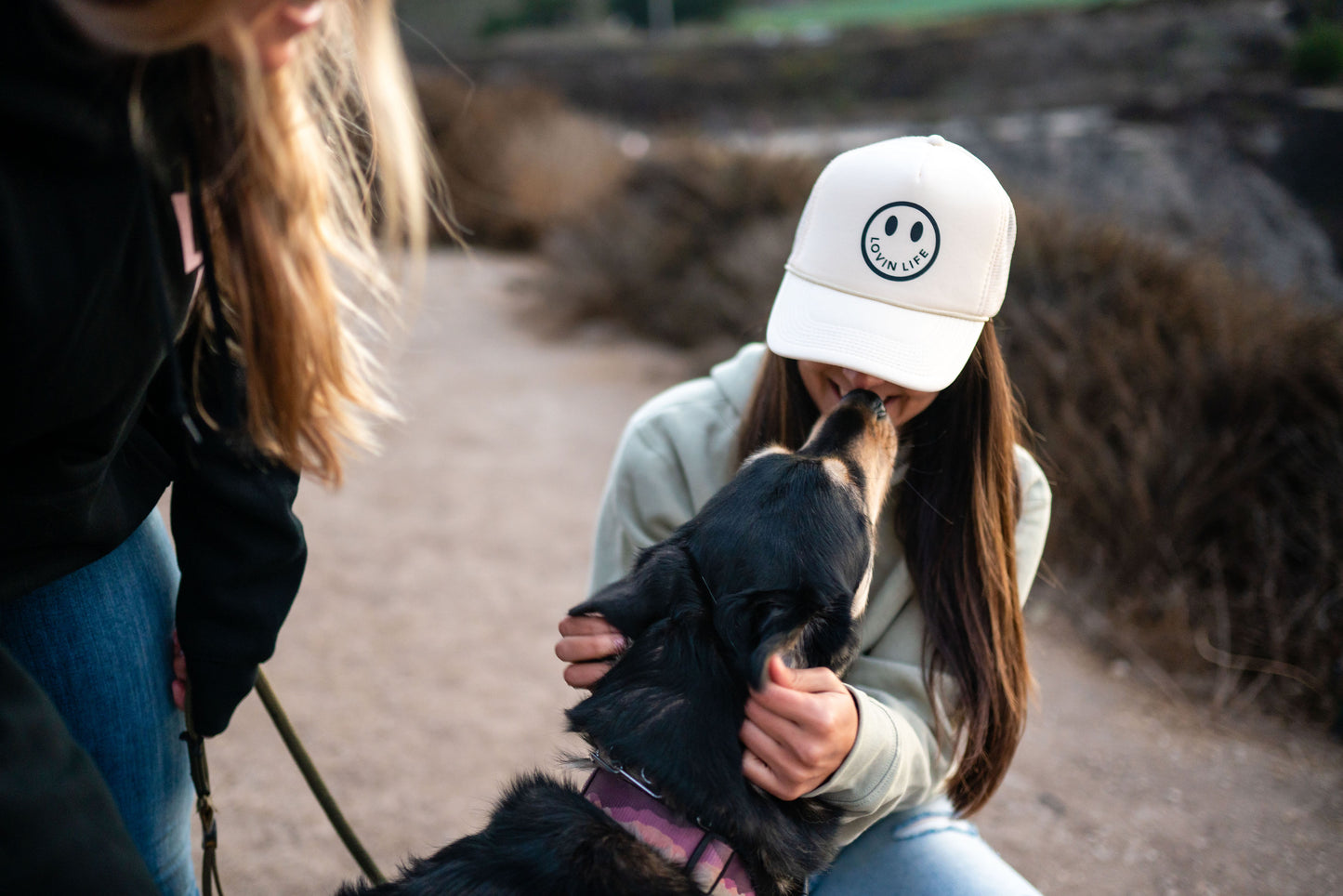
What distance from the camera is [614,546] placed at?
7.19 feet

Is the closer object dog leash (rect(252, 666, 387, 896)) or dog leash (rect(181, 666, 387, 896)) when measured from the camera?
dog leash (rect(181, 666, 387, 896))

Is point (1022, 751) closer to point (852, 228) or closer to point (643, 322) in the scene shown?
point (852, 228)

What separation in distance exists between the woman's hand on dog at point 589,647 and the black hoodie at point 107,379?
20.9 inches

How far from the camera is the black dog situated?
57.4 inches

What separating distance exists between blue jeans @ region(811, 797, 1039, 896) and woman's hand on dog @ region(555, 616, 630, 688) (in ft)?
2.46

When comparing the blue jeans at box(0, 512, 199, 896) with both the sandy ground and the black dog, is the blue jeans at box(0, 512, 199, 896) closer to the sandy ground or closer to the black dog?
the black dog

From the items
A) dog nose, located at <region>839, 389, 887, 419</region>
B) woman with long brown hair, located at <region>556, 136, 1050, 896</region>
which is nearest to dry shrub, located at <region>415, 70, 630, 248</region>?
woman with long brown hair, located at <region>556, 136, 1050, 896</region>

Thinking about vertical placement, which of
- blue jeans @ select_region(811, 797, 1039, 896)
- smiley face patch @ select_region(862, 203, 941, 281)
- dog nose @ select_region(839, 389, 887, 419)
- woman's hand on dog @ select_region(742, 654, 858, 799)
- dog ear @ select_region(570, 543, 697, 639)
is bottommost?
blue jeans @ select_region(811, 797, 1039, 896)

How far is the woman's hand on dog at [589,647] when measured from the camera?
165 cm

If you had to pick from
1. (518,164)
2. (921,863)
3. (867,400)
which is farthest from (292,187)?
(518,164)

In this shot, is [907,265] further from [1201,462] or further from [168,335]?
[1201,462]

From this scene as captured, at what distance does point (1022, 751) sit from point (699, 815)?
92.8 inches

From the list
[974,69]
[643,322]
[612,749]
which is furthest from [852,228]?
[974,69]

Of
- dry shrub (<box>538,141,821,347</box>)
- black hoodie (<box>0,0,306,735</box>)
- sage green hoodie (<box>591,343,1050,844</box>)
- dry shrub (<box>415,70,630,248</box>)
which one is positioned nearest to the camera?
black hoodie (<box>0,0,306,735</box>)
